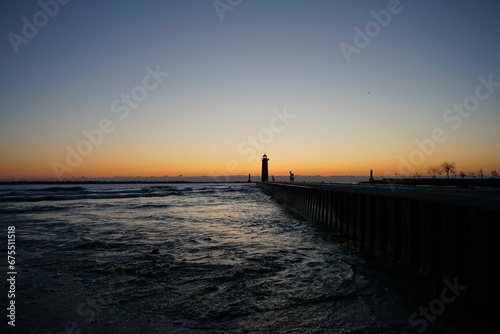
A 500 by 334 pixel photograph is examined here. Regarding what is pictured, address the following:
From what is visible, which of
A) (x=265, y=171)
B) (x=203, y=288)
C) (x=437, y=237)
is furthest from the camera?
(x=265, y=171)

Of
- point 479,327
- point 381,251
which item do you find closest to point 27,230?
point 381,251

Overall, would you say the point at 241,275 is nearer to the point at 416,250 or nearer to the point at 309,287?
the point at 309,287

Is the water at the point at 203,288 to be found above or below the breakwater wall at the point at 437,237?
below

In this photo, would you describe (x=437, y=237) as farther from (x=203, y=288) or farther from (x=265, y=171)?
(x=265, y=171)

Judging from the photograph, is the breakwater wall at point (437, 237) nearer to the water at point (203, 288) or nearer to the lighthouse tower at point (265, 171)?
the water at point (203, 288)

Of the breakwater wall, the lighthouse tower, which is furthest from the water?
the lighthouse tower

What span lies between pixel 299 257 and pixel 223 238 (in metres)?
3.44

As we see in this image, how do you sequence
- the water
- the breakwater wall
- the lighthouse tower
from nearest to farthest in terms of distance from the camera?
the water
the breakwater wall
the lighthouse tower

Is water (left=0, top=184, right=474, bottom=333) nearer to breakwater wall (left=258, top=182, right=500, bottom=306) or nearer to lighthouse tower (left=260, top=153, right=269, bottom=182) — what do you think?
breakwater wall (left=258, top=182, right=500, bottom=306)

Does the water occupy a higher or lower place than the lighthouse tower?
lower

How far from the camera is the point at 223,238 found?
10172 millimetres

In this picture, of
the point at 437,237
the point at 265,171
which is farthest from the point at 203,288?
the point at 265,171

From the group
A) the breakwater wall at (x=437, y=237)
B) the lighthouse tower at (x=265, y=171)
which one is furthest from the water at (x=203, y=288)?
the lighthouse tower at (x=265, y=171)

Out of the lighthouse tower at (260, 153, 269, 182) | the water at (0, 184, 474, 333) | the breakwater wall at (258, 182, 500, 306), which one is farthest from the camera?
the lighthouse tower at (260, 153, 269, 182)
